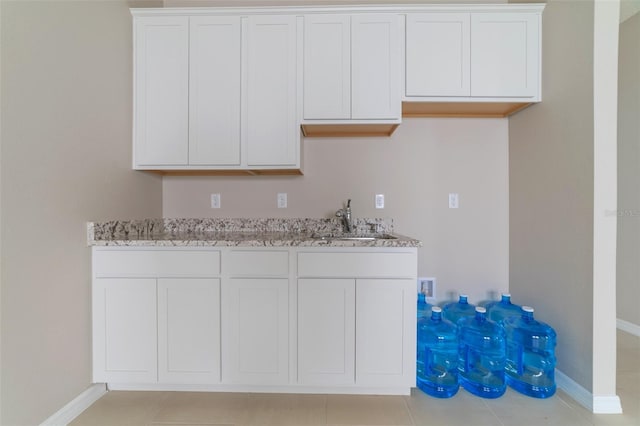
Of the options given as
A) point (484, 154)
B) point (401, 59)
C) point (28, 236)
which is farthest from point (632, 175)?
point (28, 236)

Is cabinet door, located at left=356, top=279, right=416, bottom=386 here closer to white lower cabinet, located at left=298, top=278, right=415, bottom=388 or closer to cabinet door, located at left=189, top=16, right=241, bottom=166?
white lower cabinet, located at left=298, top=278, right=415, bottom=388

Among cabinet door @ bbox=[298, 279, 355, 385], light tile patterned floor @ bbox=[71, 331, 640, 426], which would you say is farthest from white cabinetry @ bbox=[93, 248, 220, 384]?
cabinet door @ bbox=[298, 279, 355, 385]

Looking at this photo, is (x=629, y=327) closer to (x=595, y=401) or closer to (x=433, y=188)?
(x=595, y=401)

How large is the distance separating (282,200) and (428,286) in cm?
131

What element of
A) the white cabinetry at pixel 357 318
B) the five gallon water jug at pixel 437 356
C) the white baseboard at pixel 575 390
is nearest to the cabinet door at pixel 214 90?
the white cabinetry at pixel 357 318

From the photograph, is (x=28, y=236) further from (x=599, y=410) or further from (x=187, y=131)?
(x=599, y=410)

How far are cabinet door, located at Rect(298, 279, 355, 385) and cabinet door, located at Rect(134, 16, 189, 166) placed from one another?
120cm

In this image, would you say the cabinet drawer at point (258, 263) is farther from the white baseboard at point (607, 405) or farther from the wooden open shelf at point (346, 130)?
the white baseboard at point (607, 405)

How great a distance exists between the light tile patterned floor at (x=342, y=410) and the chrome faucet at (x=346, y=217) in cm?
104


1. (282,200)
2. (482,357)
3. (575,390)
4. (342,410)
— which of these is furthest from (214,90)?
(575,390)

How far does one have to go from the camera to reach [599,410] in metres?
1.46

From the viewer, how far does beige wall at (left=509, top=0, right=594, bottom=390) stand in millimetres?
1505

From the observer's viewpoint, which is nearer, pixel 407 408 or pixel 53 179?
pixel 53 179

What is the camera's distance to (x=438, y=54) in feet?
5.98
